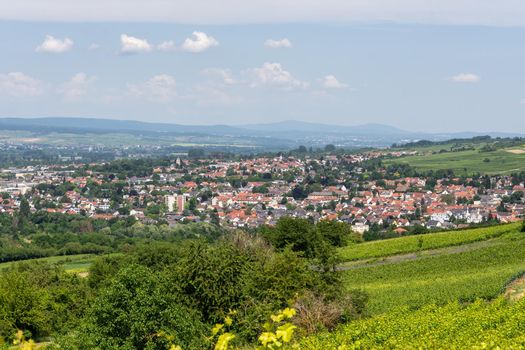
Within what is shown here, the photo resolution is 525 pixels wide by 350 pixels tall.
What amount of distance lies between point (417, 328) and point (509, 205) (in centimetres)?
10163

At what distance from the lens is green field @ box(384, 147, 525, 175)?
6004 inches

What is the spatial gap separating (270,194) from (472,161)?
48.8 metres

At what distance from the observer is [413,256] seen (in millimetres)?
45375

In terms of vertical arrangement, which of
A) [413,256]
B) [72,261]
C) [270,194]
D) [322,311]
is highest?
[322,311]

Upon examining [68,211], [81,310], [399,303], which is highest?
[399,303]

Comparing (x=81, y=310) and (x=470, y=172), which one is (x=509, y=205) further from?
(x=81, y=310)

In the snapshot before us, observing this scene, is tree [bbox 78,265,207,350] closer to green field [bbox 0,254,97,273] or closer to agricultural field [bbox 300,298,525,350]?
agricultural field [bbox 300,298,525,350]

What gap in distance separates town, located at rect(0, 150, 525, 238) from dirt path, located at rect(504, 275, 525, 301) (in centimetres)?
6334

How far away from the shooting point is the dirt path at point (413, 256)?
44.3 metres

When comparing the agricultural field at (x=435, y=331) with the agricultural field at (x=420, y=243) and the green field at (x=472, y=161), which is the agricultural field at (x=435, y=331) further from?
the green field at (x=472, y=161)

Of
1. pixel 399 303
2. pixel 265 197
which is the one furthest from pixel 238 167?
pixel 399 303

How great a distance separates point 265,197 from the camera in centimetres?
14512

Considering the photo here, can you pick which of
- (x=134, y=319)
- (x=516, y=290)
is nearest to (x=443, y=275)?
(x=516, y=290)

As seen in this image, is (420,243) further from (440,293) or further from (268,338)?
(268,338)
